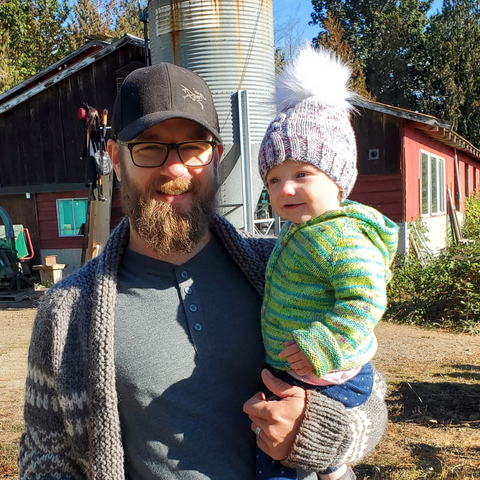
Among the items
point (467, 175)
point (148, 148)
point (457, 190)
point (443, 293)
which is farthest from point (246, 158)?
point (467, 175)

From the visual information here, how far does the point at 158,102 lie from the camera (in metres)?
1.97

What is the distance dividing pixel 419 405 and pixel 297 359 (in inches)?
163

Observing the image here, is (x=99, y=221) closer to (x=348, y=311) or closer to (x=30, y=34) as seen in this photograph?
(x=348, y=311)

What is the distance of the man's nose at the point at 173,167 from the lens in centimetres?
197

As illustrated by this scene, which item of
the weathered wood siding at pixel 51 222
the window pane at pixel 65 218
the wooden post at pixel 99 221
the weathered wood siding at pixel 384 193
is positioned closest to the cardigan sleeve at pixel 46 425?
the wooden post at pixel 99 221

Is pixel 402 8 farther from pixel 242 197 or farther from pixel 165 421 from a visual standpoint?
pixel 165 421

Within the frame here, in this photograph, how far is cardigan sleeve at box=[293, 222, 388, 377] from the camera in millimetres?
1665

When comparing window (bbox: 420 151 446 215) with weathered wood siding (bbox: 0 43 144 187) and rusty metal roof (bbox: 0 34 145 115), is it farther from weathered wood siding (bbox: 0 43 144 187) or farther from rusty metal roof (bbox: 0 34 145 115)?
weathered wood siding (bbox: 0 43 144 187)

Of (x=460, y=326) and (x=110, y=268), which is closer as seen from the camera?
(x=110, y=268)

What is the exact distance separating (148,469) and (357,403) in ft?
2.38

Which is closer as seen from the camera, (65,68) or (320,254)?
(320,254)

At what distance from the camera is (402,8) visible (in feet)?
114

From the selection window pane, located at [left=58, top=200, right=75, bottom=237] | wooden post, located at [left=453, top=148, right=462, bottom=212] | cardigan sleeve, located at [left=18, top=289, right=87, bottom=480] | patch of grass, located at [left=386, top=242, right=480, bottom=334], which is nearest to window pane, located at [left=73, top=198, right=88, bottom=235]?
window pane, located at [left=58, top=200, right=75, bottom=237]

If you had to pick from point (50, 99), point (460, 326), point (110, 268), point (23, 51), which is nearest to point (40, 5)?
point (23, 51)
